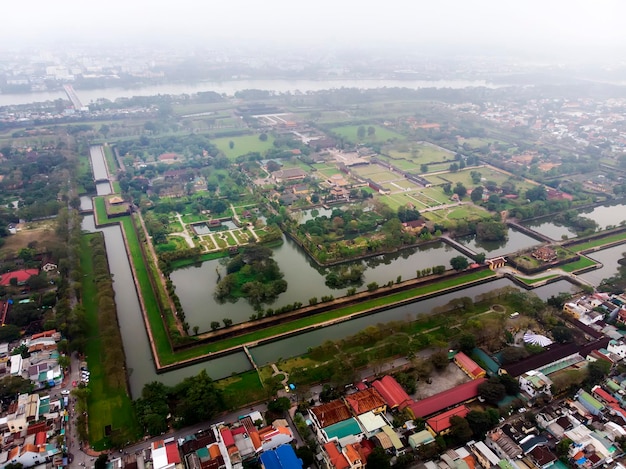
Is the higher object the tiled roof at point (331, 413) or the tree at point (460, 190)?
the tree at point (460, 190)

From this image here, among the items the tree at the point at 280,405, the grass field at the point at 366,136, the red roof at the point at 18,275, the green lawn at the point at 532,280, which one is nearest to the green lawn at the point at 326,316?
the green lawn at the point at 532,280

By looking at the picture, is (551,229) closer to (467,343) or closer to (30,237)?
(467,343)

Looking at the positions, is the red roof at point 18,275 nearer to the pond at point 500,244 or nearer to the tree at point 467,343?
the tree at point 467,343

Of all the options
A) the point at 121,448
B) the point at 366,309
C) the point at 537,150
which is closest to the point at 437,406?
the point at 366,309

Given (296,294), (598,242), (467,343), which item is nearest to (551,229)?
(598,242)

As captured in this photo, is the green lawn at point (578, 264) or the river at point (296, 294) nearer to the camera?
the river at point (296, 294)

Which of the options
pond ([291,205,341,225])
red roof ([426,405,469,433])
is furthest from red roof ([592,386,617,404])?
pond ([291,205,341,225])

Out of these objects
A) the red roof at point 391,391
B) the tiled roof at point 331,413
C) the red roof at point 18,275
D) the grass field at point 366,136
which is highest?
the grass field at point 366,136
